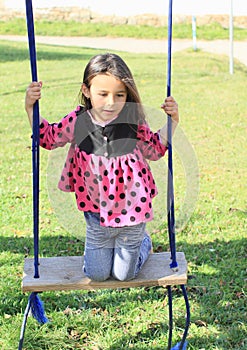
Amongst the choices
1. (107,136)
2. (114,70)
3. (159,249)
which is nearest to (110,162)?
(107,136)

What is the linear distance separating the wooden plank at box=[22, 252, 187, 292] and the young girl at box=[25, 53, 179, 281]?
0.13 ft

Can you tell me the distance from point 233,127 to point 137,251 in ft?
18.7

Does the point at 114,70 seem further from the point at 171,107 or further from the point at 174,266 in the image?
the point at 174,266

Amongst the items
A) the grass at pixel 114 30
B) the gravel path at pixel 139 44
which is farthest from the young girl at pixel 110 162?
the grass at pixel 114 30

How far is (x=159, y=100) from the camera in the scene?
33.2ft

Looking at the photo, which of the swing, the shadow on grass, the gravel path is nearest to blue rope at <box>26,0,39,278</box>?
the swing

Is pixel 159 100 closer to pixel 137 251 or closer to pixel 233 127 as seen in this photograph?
pixel 233 127

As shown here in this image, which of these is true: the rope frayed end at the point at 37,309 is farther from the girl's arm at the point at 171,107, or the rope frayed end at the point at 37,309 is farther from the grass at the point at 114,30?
the grass at the point at 114,30

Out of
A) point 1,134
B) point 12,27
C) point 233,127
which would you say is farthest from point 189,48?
point 1,134

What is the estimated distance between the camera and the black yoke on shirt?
2.86m

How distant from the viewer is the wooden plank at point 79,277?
2.78m

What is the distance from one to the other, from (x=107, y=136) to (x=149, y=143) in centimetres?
19

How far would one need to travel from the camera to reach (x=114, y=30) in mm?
19500

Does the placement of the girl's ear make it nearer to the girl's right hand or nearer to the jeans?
the girl's right hand
